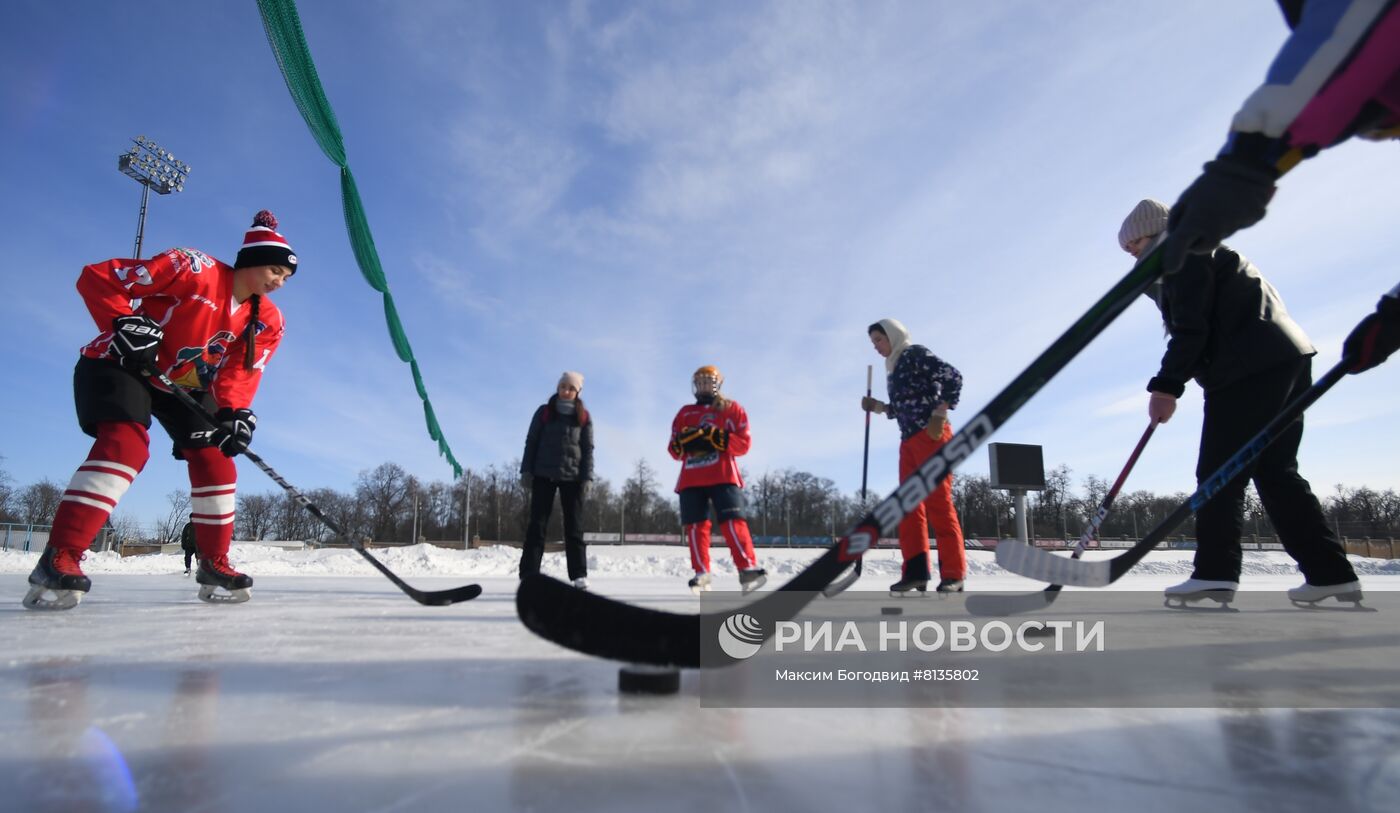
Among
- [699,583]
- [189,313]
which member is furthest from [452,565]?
[189,313]

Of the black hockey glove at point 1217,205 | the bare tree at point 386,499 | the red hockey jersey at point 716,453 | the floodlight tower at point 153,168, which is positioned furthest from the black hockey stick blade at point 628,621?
the bare tree at point 386,499

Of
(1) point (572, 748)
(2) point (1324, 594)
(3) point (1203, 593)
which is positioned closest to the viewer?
(1) point (572, 748)

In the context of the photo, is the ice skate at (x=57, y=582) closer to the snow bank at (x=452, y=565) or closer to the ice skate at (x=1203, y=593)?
the ice skate at (x=1203, y=593)

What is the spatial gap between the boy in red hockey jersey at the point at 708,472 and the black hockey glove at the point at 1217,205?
306cm

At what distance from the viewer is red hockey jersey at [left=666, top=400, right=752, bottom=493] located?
400 cm

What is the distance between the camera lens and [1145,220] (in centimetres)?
276

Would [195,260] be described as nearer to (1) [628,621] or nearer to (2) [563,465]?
(2) [563,465]

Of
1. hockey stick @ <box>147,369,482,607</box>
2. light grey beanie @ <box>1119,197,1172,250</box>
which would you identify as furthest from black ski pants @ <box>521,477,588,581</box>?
light grey beanie @ <box>1119,197,1172,250</box>

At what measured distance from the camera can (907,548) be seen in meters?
3.35

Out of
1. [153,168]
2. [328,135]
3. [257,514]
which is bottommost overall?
[257,514]

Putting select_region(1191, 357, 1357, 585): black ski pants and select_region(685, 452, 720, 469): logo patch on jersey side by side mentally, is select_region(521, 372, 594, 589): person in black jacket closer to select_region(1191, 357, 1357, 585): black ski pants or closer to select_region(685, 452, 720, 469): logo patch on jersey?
select_region(685, 452, 720, 469): logo patch on jersey

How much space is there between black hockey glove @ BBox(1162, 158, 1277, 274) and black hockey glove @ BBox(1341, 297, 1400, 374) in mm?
923

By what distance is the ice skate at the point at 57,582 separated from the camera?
92.3 inches

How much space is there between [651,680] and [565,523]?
3210 mm
